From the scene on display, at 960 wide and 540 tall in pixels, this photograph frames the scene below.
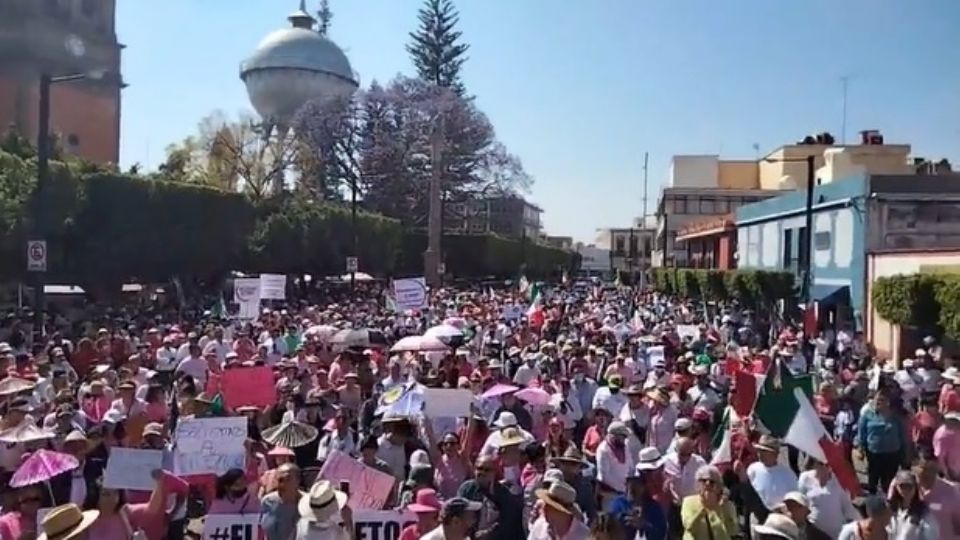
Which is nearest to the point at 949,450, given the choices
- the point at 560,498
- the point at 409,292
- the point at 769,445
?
the point at 769,445

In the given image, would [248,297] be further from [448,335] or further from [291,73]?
[291,73]

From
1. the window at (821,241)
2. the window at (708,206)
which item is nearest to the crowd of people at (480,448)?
the window at (821,241)

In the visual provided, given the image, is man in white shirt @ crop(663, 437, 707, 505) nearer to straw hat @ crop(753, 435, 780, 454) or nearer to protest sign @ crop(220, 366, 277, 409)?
straw hat @ crop(753, 435, 780, 454)

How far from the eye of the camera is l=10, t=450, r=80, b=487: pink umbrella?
6730 millimetres

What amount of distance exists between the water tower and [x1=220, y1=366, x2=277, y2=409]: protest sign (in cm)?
7033

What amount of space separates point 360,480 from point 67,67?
64190 mm

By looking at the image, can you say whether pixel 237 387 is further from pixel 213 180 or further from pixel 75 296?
pixel 213 180

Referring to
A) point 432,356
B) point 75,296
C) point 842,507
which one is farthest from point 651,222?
point 842,507

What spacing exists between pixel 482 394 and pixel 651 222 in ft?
385

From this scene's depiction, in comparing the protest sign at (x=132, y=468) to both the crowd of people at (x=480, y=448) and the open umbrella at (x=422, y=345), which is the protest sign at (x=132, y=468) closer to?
the crowd of people at (x=480, y=448)

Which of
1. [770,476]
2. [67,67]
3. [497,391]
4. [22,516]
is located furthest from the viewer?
[67,67]

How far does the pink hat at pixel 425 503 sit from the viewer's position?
6.59 meters

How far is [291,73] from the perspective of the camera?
3209 inches

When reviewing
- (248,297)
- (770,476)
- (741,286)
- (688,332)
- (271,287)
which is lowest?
(770,476)
